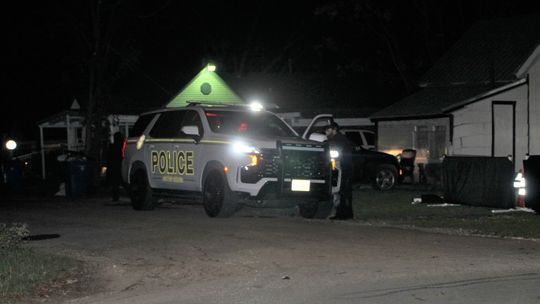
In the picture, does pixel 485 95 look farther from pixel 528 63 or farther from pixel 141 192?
pixel 141 192

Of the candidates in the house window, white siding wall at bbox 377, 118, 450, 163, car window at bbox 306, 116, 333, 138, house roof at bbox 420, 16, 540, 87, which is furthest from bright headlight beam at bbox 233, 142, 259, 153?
house roof at bbox 420, 16, 540, 87

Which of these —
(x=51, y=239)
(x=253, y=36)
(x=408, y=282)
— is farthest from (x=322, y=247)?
(x=253, y=36)

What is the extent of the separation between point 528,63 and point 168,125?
46.6 feet

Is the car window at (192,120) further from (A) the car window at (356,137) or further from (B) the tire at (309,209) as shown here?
(A) the car window at (356,137)

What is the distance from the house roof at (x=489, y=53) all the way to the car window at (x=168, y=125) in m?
13.5

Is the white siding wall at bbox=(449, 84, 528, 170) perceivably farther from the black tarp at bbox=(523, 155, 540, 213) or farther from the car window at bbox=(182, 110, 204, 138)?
the car window at bbox=(182, 110, 204, 138)

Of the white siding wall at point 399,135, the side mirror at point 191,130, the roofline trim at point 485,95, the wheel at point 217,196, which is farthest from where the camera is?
the white siding wall at point 399,135

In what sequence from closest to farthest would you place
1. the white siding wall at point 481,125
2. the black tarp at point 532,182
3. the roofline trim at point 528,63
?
the black tarp at point 532,182 → the white siding wall at point 481,125 → the roofline trim at point 528,63

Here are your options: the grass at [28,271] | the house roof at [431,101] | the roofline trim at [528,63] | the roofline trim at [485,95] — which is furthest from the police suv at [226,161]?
the roofline trim at [528,63]

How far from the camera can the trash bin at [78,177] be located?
23.1 m

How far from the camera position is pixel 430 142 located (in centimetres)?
2830

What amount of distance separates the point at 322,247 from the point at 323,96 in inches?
1136

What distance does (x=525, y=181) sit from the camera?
56.3 ft

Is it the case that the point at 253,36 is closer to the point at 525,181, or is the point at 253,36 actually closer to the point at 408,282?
the point at 525,181
